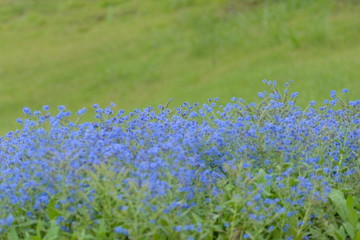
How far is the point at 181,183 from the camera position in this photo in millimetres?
3582

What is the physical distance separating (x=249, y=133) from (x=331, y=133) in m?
0.74

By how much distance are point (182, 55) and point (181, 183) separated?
15.1 m

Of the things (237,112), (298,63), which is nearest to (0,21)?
(298,63)

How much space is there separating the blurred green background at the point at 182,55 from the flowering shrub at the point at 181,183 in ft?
25.8

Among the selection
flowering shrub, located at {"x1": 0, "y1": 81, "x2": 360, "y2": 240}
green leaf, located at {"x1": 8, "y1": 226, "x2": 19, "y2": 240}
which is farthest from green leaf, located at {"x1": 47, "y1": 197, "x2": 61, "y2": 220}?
green leaf, located at {"x1": 8, "y1": 226, "x2": 19, "y2": 240}

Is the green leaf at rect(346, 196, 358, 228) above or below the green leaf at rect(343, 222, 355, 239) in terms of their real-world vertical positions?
above

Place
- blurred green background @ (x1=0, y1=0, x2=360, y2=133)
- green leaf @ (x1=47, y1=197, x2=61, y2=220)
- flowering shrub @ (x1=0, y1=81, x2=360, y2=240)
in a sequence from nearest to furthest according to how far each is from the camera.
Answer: flowering shrub @ (x1=0, y1=81, x2=360, y2=240)
green leaf @ (x1=47, y1=197, x2=61, y2=220)
blurred green background @ (x1=0, y1=0, x2=360, y2=133)

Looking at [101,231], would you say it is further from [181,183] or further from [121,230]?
[181,183]

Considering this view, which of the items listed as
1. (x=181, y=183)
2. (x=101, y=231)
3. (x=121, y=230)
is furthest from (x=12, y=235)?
(x=181, y=183)

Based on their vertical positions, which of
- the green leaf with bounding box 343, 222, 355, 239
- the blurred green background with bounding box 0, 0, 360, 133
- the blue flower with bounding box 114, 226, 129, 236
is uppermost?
the blurred green background with bounding box 0, 0, 360, 133

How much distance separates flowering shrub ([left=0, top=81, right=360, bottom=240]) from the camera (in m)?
3.46

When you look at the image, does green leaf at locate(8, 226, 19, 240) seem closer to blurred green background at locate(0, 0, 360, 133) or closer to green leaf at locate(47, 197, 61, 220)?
green leaf at locate(47, 197, 61, 220)

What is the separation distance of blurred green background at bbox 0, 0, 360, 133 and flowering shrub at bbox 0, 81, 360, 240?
7.87 meters

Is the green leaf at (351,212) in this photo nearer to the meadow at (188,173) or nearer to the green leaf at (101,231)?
the meadow at (188,173)
